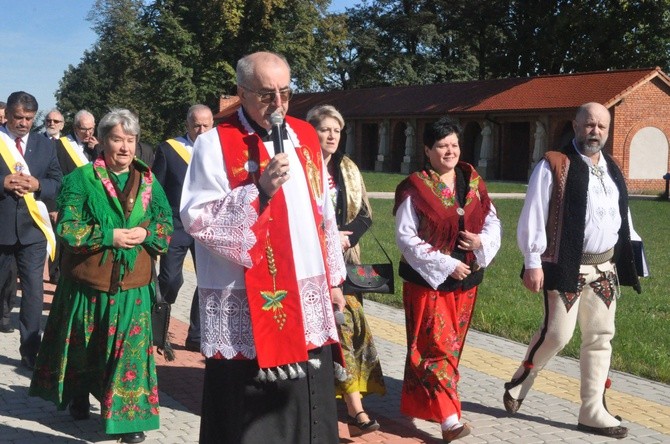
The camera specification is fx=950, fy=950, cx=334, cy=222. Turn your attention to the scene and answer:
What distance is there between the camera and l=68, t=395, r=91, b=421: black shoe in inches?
242

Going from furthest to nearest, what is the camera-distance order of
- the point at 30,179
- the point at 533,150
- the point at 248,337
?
the point at 533,150 < the point at 30,179 < the point at 248,337

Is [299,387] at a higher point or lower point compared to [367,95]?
lower

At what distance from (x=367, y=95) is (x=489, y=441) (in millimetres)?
51906

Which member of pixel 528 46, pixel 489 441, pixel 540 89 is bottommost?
pixel 489 441

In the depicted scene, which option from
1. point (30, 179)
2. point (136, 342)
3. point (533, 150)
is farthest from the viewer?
point (533, 150)

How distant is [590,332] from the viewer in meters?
6.05

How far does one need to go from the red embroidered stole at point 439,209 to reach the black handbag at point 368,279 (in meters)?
0.37

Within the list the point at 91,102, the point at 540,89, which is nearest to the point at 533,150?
the point at 540,89

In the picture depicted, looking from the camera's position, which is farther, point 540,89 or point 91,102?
point 91,102

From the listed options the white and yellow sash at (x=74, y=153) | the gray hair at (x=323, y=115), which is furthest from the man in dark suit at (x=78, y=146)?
the gray hair at (x=323, y=115)

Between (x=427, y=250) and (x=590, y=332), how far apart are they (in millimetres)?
1196

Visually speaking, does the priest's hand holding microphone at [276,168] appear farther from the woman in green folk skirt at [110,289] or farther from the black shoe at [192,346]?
the black shoe at [192,346]

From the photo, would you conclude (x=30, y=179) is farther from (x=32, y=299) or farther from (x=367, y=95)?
(x=367, y=95)

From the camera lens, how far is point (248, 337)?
3846 millimetres
